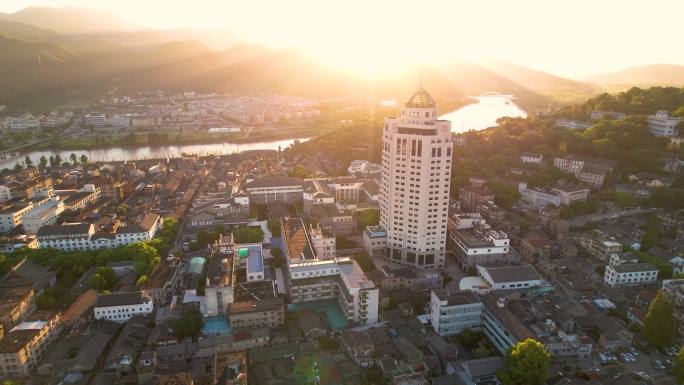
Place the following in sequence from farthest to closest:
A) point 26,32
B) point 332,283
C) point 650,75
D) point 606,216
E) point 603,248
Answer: point 26,32 → point 650,75 → point 606,216 → point 603,248 → point 332,283

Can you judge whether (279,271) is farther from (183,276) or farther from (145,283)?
(145,283)

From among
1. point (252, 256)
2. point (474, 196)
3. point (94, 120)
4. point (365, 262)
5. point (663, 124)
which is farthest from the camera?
point (94, 120)

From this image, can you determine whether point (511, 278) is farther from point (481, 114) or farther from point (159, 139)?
point (481, 114)

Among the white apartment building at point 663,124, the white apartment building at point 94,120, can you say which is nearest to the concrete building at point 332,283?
the white apartment building at point 663,124

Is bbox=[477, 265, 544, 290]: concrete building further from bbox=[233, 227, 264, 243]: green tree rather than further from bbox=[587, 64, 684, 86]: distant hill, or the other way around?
bbox=[587, 64, 684, 86]: distant hill

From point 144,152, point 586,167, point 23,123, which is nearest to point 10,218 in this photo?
point 144,152
